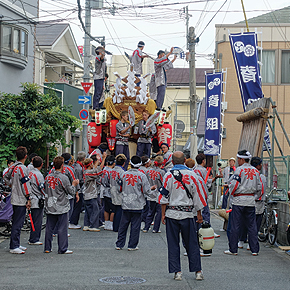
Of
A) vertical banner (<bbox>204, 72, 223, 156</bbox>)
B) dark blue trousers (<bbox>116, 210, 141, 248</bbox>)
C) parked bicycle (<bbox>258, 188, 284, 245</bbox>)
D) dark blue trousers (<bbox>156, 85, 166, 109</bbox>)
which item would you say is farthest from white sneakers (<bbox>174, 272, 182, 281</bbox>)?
vertical banner (<bbox>204, 72, 223, 156</bbox>)

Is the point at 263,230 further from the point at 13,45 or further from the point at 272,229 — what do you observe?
the point at 13,45

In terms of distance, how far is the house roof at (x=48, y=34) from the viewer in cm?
2778

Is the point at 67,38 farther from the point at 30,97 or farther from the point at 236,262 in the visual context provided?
the point at 236,262

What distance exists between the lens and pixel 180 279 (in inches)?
285

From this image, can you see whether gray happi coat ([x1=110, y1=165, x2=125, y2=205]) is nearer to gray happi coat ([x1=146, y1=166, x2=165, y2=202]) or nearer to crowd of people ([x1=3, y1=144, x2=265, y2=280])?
crowd of people ([x1=3, y1=144, x2=265, y2=280])

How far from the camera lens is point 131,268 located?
317 inches

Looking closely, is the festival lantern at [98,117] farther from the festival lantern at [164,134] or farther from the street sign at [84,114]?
the street sign at [84,114]

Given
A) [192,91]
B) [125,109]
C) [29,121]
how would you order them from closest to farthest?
[29,121]
[125,109]
[192,91]

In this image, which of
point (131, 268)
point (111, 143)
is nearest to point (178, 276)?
point (131, 268)

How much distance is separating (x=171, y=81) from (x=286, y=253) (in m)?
44.9

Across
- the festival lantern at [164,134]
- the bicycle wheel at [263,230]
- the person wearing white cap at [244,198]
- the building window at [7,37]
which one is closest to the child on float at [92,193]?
the festival lantern at [164,134]

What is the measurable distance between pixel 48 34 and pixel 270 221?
2210 centimetres

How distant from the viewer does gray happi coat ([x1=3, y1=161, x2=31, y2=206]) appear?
9.36 m

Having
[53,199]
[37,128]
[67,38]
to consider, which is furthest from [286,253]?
[67,38]
